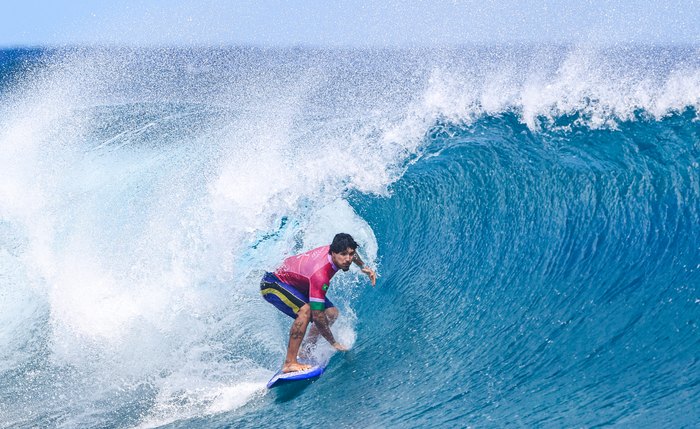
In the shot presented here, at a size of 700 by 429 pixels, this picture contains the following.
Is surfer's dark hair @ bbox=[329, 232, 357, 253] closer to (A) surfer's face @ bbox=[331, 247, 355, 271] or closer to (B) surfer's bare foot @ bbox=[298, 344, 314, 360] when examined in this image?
(A) surfer's face @ bbox=[331, 247, 355, 271]

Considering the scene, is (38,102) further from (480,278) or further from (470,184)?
(480,278)

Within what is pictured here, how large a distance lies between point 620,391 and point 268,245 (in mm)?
4568

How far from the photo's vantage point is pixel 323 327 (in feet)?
20.8

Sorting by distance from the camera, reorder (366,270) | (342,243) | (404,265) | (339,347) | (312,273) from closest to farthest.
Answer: (342,243), (312,273), (366,270), (339,347), (404,265)

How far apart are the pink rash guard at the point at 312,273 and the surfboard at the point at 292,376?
549mm

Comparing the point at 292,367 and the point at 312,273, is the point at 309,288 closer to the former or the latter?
the point at 312,273

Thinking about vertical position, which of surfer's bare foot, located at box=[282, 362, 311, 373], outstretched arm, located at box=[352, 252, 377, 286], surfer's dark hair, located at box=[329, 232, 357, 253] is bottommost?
surfer's bare foot, located at box=[282, 362, 311, 373]

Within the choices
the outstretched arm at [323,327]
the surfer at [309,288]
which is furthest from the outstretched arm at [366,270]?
the outstretched arm at [323,327]

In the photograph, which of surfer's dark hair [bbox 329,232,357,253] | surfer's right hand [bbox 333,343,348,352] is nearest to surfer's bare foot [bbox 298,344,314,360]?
surfer's right hand [bbox 333,343,348,352]

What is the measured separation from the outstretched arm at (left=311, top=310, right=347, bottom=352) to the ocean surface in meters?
0.14

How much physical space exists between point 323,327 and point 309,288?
37 centimetres

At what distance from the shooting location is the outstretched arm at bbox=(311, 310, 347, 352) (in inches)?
243

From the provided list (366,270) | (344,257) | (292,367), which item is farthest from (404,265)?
(292,367)

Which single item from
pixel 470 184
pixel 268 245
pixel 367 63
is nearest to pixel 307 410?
pixel 268 245
